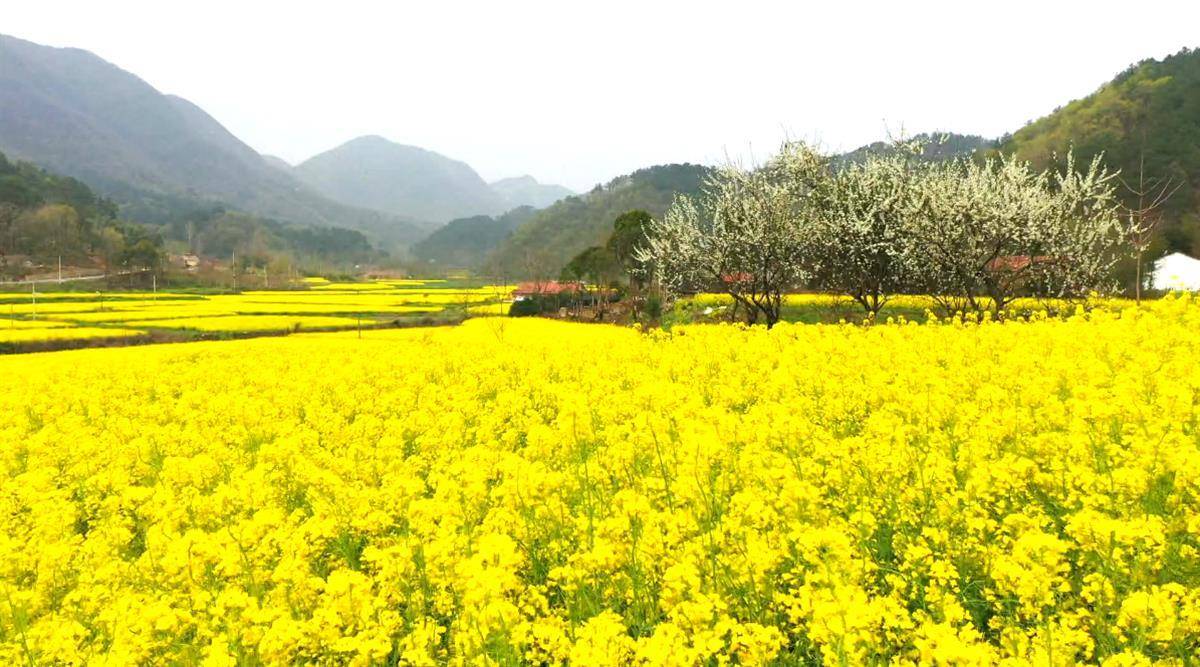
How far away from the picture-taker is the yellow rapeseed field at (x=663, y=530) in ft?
11.6

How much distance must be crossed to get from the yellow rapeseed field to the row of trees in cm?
1216

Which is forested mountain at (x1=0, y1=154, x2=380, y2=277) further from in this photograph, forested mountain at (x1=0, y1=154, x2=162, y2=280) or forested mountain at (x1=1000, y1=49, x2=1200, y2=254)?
forested mountain at (x1=1000, y1=49, x2=1200, y2=254)

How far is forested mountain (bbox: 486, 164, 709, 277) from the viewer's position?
10375cm

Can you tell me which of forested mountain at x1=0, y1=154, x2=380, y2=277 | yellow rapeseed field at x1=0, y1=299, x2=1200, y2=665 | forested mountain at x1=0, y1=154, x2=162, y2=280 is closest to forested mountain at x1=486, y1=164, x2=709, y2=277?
forested mountain at x1=0, y1=154, x2=380, y2=277

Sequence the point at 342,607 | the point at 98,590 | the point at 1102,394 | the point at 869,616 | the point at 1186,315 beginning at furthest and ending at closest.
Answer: the point at 1186,315 < the point at 1102,394 < the point at 98,590 < the point at 342,607 < the point at 869,616

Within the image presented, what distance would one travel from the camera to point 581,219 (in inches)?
4803

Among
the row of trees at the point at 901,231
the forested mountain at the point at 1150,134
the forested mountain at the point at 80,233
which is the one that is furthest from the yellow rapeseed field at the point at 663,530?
the forested mountain at the point at 80,233

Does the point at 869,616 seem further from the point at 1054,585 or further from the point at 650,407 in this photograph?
the point at 650,407

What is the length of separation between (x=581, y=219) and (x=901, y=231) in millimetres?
102490

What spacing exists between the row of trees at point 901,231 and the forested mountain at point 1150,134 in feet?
110

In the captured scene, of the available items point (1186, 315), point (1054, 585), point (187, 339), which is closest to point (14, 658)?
point (1054, 585)

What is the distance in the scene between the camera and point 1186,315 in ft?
41.4

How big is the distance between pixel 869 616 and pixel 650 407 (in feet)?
17.3

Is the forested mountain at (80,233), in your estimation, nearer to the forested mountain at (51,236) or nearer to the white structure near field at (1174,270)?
the forested mountain at (51,236)
